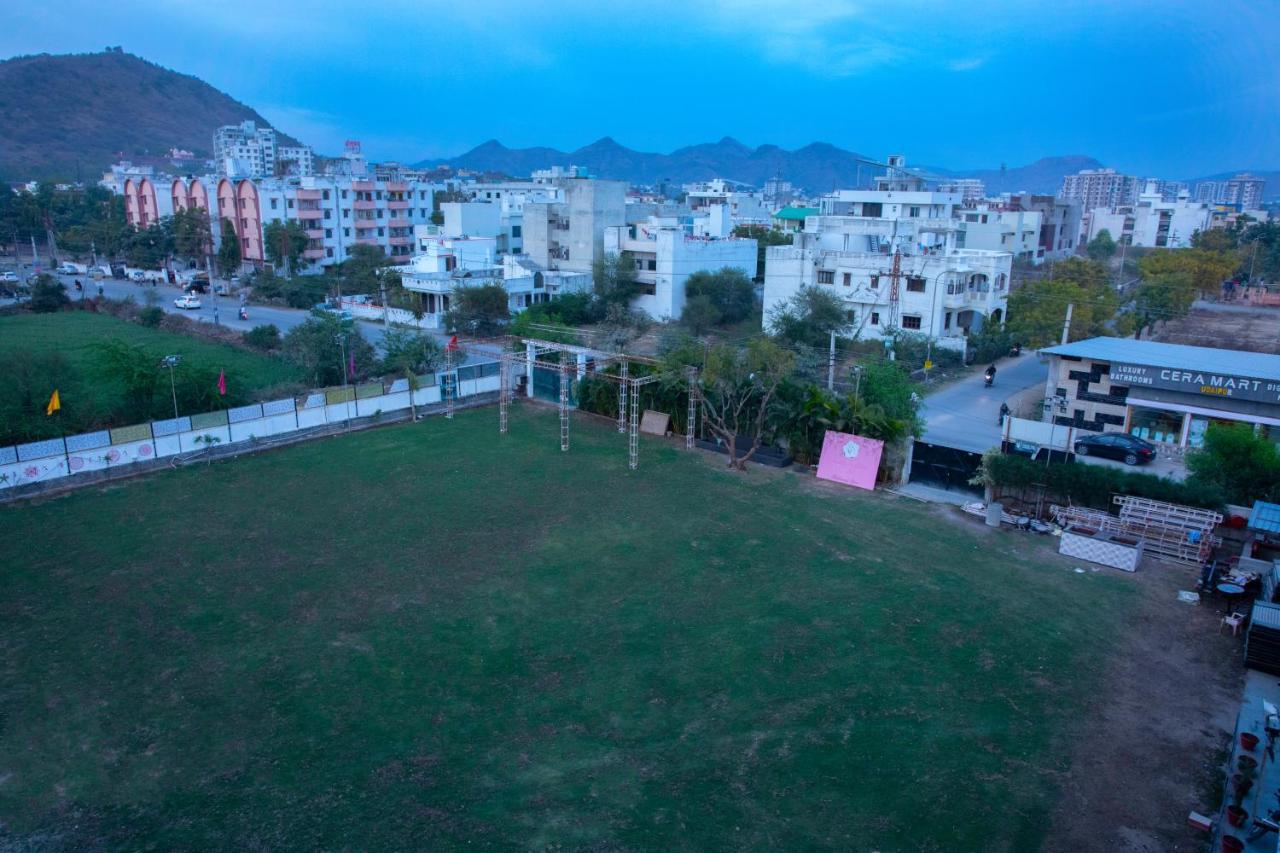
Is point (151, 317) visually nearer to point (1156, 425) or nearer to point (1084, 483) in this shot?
point (1084, 483)

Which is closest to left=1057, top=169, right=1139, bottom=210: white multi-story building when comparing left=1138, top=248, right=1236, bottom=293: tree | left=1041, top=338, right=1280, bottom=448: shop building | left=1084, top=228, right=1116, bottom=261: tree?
left=1084, top=228, right=1116, bottom=261: tree

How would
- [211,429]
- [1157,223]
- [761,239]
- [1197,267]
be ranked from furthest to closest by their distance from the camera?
[1157,223] < [761,239] < [1197,267] < [211,429]

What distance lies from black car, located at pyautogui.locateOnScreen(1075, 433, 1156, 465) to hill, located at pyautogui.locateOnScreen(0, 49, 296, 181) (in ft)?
466

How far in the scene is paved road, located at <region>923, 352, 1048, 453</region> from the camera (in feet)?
74.6

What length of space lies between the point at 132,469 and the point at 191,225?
141ft

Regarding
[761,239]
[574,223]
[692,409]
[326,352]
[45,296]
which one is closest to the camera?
[692,409]

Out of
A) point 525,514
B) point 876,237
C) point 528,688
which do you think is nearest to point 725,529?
point 525,514

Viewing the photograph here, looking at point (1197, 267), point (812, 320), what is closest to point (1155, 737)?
point (812, 320)

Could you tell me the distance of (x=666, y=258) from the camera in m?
40.9

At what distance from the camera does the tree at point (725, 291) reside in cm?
4034

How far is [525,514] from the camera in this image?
53.3ft

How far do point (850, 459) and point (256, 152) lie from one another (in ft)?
468

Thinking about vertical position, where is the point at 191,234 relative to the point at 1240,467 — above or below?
above

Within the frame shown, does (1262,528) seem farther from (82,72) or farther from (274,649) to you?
(82,72)
